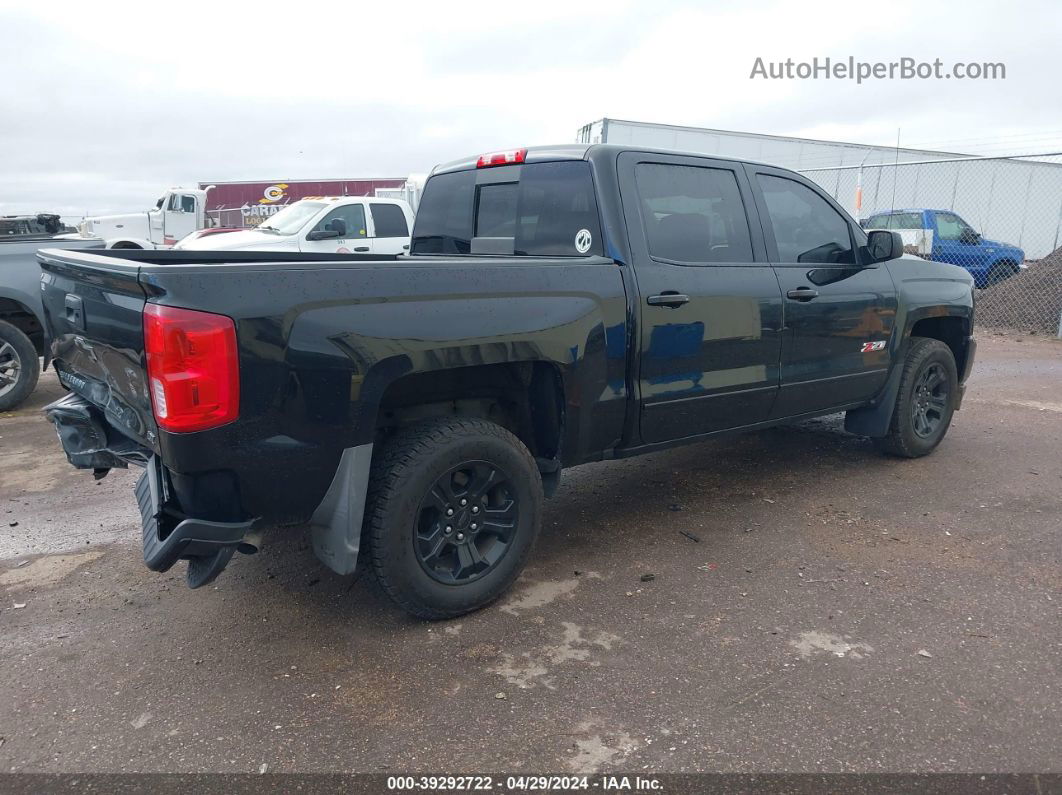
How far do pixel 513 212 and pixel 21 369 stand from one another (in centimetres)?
489

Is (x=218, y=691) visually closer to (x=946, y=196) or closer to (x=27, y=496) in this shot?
(x=27, y=496)

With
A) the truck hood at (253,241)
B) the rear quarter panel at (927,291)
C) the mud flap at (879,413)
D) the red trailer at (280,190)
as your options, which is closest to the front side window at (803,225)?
the rear quarter panel at (927,291)

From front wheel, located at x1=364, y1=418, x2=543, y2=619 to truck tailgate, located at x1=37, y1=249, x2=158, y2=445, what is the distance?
0.83 metres

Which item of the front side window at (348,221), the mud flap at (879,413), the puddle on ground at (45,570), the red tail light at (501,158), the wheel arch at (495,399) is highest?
the red tail light at (501,158)

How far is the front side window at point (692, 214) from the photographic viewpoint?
3828 mm

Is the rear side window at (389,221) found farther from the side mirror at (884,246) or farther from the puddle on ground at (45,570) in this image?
the puddle on ground at (45,570)

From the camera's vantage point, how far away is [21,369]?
6.71 metres

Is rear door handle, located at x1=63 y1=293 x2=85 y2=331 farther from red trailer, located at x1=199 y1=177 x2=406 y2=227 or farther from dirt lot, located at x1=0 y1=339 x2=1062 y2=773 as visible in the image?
red trailer, located at x1=199 y1=177 x2=406 y2=227

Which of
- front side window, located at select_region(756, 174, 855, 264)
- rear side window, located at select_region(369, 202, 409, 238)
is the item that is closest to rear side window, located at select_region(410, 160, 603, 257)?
front side window, located at select_region(756, 174, 855, 264)

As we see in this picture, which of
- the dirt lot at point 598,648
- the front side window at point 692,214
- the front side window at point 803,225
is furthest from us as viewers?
the front side window at point 803,225

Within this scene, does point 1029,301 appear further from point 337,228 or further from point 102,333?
point 102,333

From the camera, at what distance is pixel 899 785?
233 centimetres

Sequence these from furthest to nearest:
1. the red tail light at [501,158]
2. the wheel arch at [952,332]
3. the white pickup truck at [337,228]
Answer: the white pickup truck at [337,228] → the wheel arch at [952,332] → the red tail light at [501,158]

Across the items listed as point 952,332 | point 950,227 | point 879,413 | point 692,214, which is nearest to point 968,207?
point 950,227
